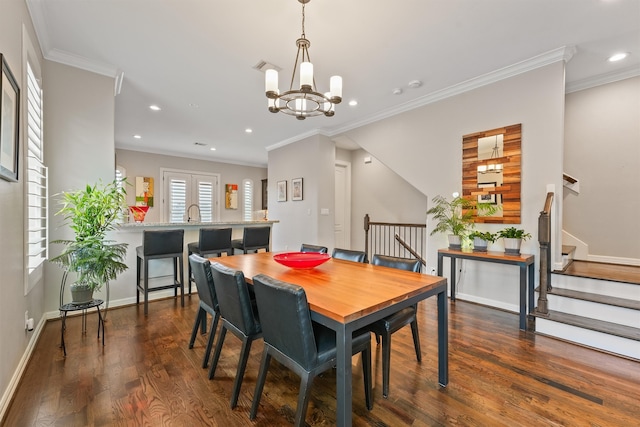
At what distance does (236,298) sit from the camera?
67.6 inches

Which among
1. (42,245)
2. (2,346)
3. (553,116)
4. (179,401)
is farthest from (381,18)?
(42,245)

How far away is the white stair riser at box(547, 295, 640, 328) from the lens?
2455mm

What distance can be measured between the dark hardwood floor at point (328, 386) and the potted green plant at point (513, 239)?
861 mm

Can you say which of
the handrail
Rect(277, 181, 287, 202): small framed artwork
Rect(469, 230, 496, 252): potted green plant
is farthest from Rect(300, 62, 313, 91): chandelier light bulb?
Rect(277, 181, 287, 202): small framed artwork

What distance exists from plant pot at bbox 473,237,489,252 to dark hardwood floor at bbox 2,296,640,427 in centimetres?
97

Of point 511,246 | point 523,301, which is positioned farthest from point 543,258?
point 523,301

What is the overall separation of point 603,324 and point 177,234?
449cm

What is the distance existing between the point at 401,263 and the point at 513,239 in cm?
165

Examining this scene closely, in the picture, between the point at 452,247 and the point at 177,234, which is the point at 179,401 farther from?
the point at 452,247

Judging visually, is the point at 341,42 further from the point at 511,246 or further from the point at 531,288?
the point at 531,288

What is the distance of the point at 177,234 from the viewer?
3.47 metres

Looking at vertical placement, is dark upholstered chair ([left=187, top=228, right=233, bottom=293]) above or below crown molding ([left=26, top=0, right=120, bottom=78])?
below

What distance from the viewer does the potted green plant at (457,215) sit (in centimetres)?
352

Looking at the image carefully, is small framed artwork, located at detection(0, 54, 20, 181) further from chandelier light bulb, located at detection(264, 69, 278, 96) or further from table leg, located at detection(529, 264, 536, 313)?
table leg, located at detection(529, 264, 536, 313)
